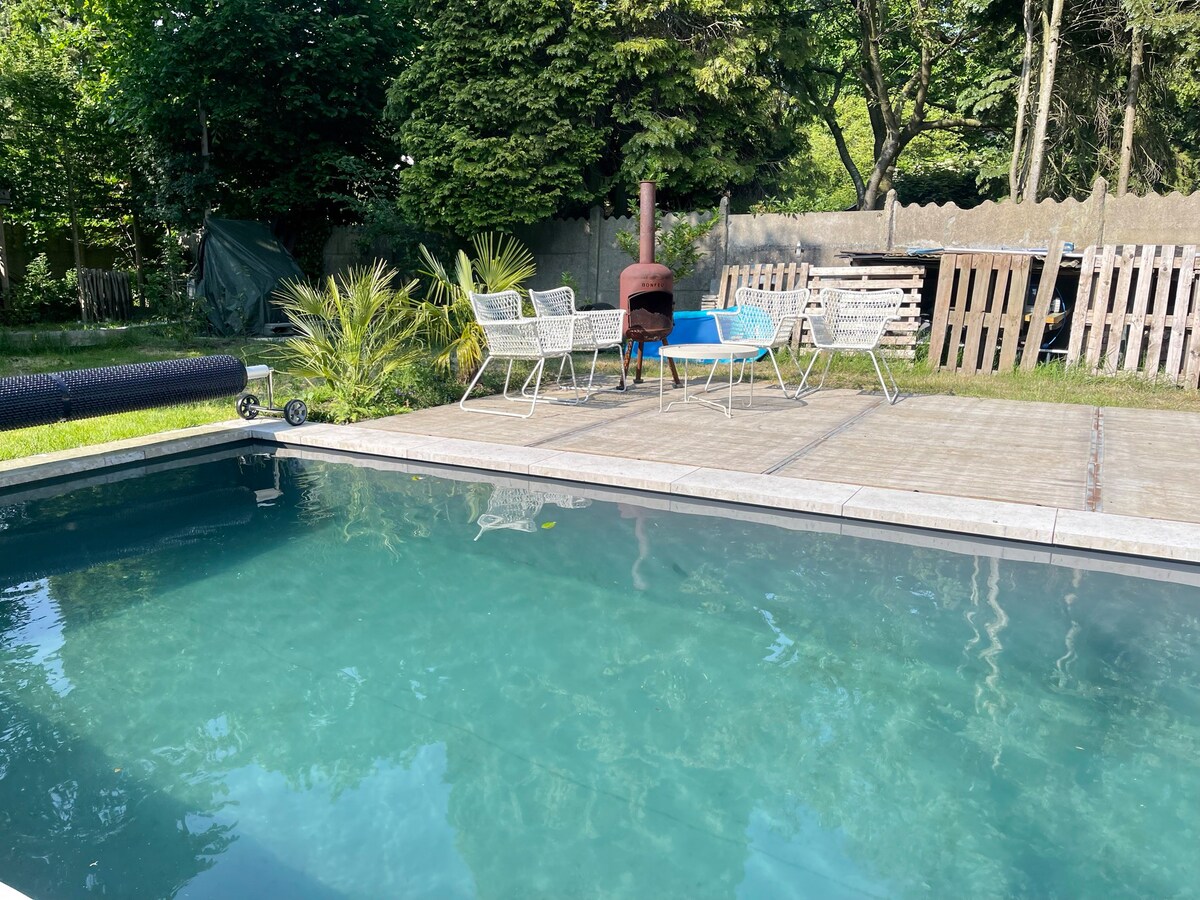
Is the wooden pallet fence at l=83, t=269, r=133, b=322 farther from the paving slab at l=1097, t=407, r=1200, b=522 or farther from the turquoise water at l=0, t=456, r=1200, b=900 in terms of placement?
the paving slab at l=1097, t=407, r=1200, b=522

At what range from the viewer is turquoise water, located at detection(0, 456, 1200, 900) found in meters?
2.10

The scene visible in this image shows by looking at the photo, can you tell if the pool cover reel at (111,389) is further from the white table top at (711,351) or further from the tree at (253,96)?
the tree at (253,96)

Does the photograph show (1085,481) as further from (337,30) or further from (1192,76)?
(337,30)

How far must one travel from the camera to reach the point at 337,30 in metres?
14.7

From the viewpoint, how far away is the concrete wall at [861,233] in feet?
30.9

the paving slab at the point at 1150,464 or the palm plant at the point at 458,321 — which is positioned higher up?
the palm plant at the point at 458,321

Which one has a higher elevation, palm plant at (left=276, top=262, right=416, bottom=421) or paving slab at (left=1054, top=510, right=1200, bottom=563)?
palm plant at (left=276, top=262, right=416, bottom=421)

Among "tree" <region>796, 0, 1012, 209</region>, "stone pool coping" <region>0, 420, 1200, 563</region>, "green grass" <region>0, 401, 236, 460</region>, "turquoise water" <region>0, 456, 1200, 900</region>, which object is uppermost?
"tree" <region>796, 0, 1012, 209</region>

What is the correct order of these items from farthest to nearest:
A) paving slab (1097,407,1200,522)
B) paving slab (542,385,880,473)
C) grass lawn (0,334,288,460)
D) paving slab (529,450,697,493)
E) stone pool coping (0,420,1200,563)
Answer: grass lawn (0,334,288,460), paving slab (542,385,880,473), paving slab (529,450,697,493), paving slab (1097,407,1200,522), stone pool coping (0,420,1200,563)

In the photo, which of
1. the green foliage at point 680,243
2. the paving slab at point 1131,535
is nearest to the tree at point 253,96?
the green foliage at point 680,243

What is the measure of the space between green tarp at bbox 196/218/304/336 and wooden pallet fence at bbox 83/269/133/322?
3894 mm

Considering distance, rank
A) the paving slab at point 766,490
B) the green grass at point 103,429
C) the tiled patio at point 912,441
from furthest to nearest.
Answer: the green grass at point 103,429, the tiled patio at point 912,441, the paving slab at point 766,490

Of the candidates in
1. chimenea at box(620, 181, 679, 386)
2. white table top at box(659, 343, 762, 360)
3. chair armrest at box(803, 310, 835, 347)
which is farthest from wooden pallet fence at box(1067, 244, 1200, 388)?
chimenea at box(620, 181, 679, 386)

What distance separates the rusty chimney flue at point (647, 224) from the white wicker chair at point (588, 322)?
0.74m
